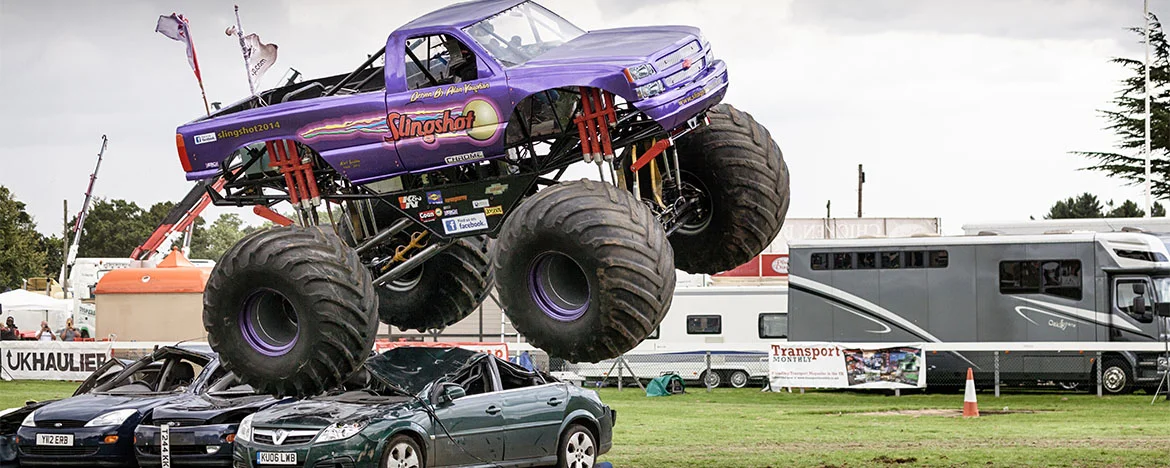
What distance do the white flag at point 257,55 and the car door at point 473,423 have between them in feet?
11.9

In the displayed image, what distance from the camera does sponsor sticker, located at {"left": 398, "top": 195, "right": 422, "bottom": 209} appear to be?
37.3 feet

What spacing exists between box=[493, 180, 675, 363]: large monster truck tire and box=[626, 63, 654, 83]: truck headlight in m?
0.70

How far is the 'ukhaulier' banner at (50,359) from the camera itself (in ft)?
107

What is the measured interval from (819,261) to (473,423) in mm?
18407

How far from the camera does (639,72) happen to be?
9703 mm

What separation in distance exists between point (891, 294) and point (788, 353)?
2.77m

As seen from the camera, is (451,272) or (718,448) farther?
(718,448)

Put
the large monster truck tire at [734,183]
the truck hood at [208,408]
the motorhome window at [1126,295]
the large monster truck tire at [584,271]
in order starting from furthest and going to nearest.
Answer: the motorhome window at [1126,295], the truck hood at [208,408], the large monster truck tire at [734,183], the large monster truck tire at [584,271]

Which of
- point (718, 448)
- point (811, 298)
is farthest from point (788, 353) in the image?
point (718, 448)

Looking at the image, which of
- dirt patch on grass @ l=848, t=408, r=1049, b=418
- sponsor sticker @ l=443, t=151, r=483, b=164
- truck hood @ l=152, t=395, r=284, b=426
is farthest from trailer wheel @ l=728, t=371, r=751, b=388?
sponsor sticker @ l=443, t=151, r=483, b=164

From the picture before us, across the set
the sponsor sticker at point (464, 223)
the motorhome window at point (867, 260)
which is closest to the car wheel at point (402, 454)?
the sponsor sticker at point (464, 223)

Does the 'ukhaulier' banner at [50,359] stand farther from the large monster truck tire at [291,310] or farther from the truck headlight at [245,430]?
the large monster truck tire at [291,310]

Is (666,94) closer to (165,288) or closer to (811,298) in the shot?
(811,298)

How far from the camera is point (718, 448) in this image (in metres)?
19.4
